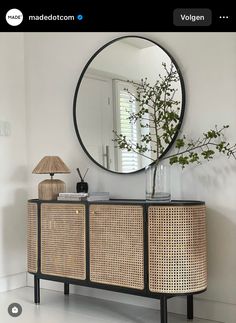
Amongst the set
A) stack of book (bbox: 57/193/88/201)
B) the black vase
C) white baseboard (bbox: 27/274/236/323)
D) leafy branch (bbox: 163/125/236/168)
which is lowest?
white baseboard (bbox: 27/274/236/323)

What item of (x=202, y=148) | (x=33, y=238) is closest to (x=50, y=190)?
(x=33, y=238)

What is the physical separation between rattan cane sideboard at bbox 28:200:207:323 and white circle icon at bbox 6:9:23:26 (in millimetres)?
1508

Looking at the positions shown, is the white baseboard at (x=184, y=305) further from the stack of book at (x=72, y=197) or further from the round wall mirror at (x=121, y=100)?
the round wall mirror at (x=121, y=100)

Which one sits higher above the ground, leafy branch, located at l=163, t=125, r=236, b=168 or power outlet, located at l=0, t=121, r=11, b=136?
power outlet, located at l=0, t=121, r=11, b=136

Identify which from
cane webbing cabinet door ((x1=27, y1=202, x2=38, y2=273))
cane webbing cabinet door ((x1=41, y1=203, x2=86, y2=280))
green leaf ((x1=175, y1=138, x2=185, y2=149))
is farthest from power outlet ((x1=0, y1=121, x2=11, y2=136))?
green leaf ((x1=175, y1=138, x2=185, y2=149))

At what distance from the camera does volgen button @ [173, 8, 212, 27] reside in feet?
2.96

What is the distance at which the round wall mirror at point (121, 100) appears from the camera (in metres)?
2.65

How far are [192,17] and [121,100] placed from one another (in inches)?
75.6

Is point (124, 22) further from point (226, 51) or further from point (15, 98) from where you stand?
point (15, 98)

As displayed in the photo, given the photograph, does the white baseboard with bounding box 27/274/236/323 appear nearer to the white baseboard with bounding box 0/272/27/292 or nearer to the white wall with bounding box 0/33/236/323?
the white wall with bounding box 0/33/236/323

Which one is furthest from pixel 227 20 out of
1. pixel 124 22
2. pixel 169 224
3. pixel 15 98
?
pixel 15 98

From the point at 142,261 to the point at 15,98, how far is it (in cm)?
179

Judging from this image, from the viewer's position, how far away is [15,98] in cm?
344

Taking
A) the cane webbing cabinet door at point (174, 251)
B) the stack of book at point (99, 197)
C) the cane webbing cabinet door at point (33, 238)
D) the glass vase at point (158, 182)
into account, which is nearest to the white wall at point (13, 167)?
the cane webbing cabinet door at point (33, 238)
